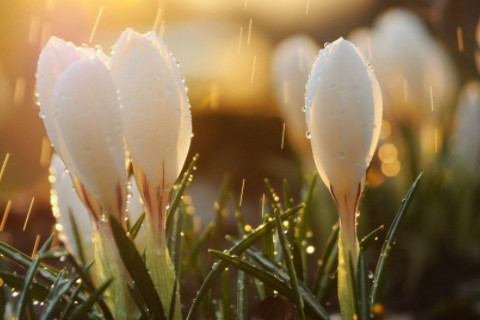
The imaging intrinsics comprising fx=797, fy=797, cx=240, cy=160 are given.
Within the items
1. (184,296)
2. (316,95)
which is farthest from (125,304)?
(184,296)

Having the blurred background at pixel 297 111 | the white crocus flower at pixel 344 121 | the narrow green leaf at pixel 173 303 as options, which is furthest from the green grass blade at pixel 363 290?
the blurred background at pixel 297 111

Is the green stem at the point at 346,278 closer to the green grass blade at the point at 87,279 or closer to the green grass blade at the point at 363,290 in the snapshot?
the green grass blade at the point at 363,290

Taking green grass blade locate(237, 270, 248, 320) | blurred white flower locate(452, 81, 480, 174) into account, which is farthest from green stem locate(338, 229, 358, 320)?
blurred white flower locate(452, 81, 480, 174)

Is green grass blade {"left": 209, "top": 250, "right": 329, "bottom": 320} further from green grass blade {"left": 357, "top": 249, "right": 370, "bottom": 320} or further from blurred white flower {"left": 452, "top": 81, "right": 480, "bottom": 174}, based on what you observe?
blurred white flower {"left": 452, "top": 81, "right": 480, "bottom": 174}

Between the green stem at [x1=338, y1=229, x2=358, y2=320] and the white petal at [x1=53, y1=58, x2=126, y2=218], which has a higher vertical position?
the white petal at [x1=53, y1=58, x2=126, y2=218]

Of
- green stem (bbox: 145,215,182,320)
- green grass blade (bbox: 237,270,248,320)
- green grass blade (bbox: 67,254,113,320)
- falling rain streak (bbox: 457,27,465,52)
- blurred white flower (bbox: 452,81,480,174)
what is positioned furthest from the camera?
blurred white flower (bbox: 452,81,480,174)
